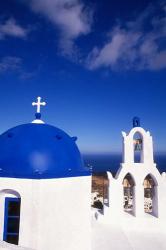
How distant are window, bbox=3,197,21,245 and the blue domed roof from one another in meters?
0.89

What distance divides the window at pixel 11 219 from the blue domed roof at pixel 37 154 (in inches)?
35.0

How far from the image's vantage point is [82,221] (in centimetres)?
945

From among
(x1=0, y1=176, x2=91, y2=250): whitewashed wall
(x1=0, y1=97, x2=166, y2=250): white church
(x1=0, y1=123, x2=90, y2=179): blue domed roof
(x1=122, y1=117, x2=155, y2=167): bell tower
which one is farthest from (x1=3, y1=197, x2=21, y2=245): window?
(x1=122, y1=117, x2=155, y2=167): bell tower

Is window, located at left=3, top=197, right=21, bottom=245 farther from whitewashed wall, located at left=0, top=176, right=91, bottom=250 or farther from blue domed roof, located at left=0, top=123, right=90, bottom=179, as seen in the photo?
blue domed roof, located at left=0, top=123, right=90, bottom=179

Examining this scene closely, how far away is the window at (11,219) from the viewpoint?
833cm

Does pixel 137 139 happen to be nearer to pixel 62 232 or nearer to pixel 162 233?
pixel 162 233

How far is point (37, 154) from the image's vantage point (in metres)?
8.59

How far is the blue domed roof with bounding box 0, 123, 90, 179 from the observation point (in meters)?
8.37

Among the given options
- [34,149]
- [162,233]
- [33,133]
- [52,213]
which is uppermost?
[33,133]

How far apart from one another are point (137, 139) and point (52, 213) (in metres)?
6.48

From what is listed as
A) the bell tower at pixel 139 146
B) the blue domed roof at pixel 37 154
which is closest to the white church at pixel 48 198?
the blue domed roof at pixel 37 154

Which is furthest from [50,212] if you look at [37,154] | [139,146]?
[139,146]

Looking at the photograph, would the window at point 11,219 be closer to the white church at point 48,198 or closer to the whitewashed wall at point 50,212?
the white church at point 48,198

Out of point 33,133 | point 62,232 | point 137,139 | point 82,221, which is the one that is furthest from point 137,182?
point 33,133
